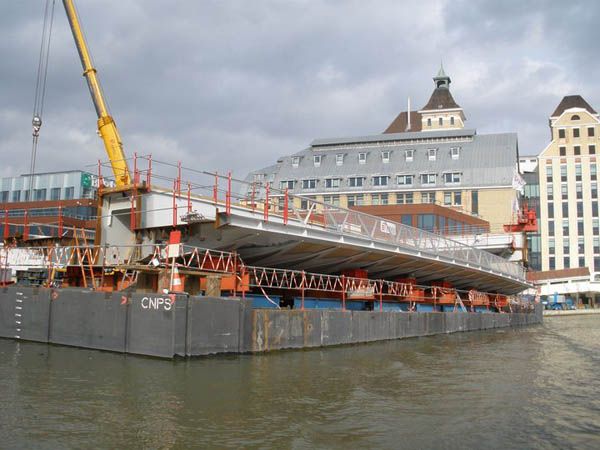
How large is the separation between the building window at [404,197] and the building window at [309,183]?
38.9ft

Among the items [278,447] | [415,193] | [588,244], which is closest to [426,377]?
[278,447]

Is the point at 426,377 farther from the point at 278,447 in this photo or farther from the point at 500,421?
the point at 278,447

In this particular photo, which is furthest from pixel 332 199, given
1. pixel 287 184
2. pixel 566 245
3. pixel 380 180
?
pixel 566 245

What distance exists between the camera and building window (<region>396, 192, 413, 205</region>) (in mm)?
83375

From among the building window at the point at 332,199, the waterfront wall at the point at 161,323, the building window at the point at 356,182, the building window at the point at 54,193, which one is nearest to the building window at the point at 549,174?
the building window at the point at 356,182

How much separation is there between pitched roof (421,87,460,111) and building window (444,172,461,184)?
32514 millimetres

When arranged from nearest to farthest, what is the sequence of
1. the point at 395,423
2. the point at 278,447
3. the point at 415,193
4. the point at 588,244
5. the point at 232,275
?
the point at 278,447 < the point at 395,423 < the point at 232,275 < the point at 415,193 < the point at 588,244

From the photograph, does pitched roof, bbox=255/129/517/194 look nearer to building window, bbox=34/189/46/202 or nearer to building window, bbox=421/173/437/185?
building window, bbox=421/173/437/185

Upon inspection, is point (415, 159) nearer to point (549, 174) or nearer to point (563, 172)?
point (549, 174)

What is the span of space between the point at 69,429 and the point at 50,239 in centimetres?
1785

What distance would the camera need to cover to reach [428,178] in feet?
273

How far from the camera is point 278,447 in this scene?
969 centimetres

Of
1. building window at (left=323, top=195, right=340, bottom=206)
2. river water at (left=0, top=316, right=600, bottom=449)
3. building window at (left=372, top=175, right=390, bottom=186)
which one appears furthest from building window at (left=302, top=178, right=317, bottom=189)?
river water at (left=0, top=316, right=600, bottom=449)

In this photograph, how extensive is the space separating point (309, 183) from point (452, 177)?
19.7 meters
